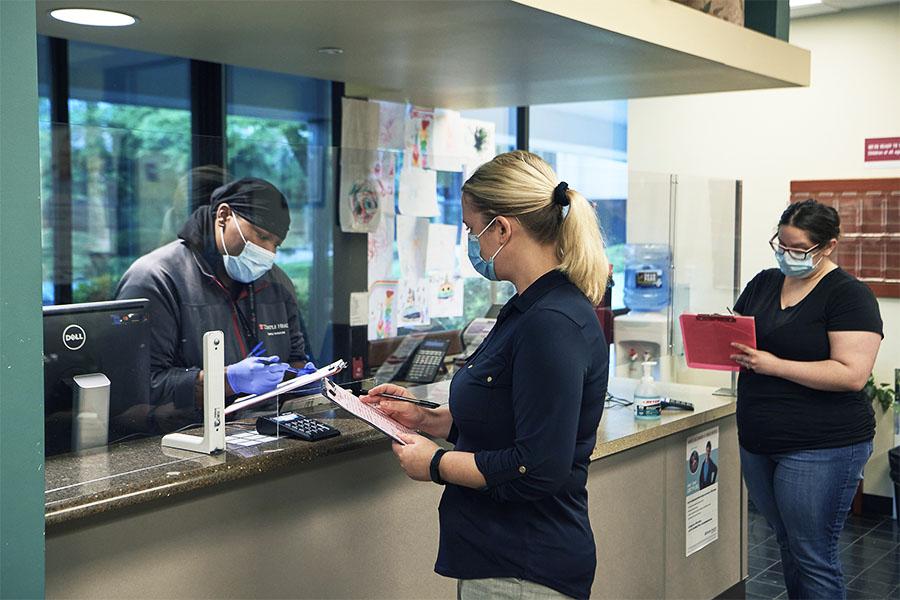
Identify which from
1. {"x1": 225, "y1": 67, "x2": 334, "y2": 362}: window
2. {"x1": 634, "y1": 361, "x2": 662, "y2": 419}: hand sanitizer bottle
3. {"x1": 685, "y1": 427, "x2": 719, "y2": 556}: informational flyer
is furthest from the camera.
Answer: {"x1": 225, "y1": 67, "x2": 334, "y2": 362}: window

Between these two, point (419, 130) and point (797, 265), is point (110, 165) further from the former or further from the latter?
point (797, 265)

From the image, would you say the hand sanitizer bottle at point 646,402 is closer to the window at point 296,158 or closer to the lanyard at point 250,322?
the window at point 296,158

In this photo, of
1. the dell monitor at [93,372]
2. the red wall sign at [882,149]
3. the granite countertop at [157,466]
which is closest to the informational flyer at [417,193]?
the granite countertop at [157,466]

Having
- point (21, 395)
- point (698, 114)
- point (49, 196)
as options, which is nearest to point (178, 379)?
point (49, 196)

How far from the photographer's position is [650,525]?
330 centimetres

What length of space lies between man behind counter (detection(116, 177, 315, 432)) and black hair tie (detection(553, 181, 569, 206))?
1.18 metres

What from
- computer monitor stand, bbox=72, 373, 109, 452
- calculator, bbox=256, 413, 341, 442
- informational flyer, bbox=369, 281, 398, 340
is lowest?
calculator, bbox=256, 413, 341, 442

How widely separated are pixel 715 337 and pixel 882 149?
8.64ft

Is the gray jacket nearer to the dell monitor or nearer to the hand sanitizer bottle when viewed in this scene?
the dell monitor

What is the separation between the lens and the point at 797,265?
301 cm

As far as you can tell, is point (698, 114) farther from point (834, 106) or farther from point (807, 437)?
point (807, 437)

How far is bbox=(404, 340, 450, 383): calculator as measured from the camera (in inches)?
137

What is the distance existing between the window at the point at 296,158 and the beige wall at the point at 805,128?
7.32 ft

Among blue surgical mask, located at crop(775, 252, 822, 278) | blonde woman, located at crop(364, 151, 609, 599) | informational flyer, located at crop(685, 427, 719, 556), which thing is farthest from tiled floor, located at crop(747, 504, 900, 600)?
blonde woman, located at crop(364, 151, 609, 599)
